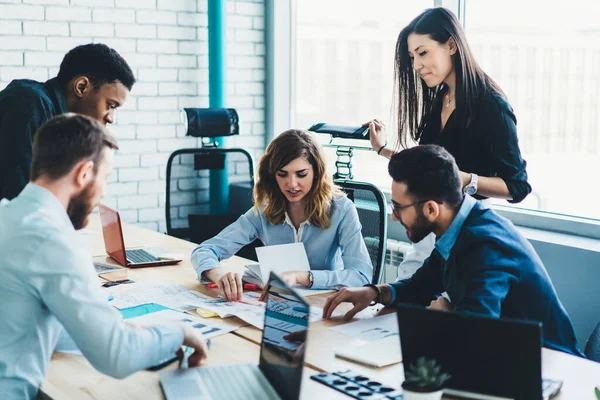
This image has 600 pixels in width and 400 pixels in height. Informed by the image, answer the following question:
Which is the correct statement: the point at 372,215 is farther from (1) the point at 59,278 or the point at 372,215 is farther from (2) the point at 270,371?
(1) the point at 59,278

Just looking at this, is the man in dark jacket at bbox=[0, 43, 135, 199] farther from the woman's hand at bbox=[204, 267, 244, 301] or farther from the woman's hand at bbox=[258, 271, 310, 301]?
the woman's hand at bbox=[258, 271, 310, 301]

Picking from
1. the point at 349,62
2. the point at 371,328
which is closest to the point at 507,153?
the point at 371,328

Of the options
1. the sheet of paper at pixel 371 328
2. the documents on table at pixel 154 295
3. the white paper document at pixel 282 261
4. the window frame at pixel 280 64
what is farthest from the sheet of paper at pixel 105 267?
the window frame at pixel 280 64

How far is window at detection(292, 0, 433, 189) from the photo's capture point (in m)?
4.15

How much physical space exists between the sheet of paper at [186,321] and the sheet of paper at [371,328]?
312 millimetres

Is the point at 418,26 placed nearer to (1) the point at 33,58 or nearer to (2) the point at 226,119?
(2) the point at 226,119

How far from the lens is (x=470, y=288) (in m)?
1.71

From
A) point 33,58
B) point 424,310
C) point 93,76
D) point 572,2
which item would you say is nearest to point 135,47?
point 33,58

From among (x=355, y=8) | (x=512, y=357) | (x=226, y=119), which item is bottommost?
(x=512, y=357)

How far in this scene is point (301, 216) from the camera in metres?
2.67

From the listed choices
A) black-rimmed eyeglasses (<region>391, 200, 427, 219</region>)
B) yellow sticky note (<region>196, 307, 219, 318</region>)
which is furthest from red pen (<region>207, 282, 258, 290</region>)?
black-rimmed eyeglasses (<region>391, 200, 427, 219</region>)

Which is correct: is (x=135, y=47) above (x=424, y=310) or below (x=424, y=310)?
above

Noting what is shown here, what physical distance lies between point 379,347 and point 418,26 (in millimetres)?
1347

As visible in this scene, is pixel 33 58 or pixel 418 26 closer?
pixel 418 26
